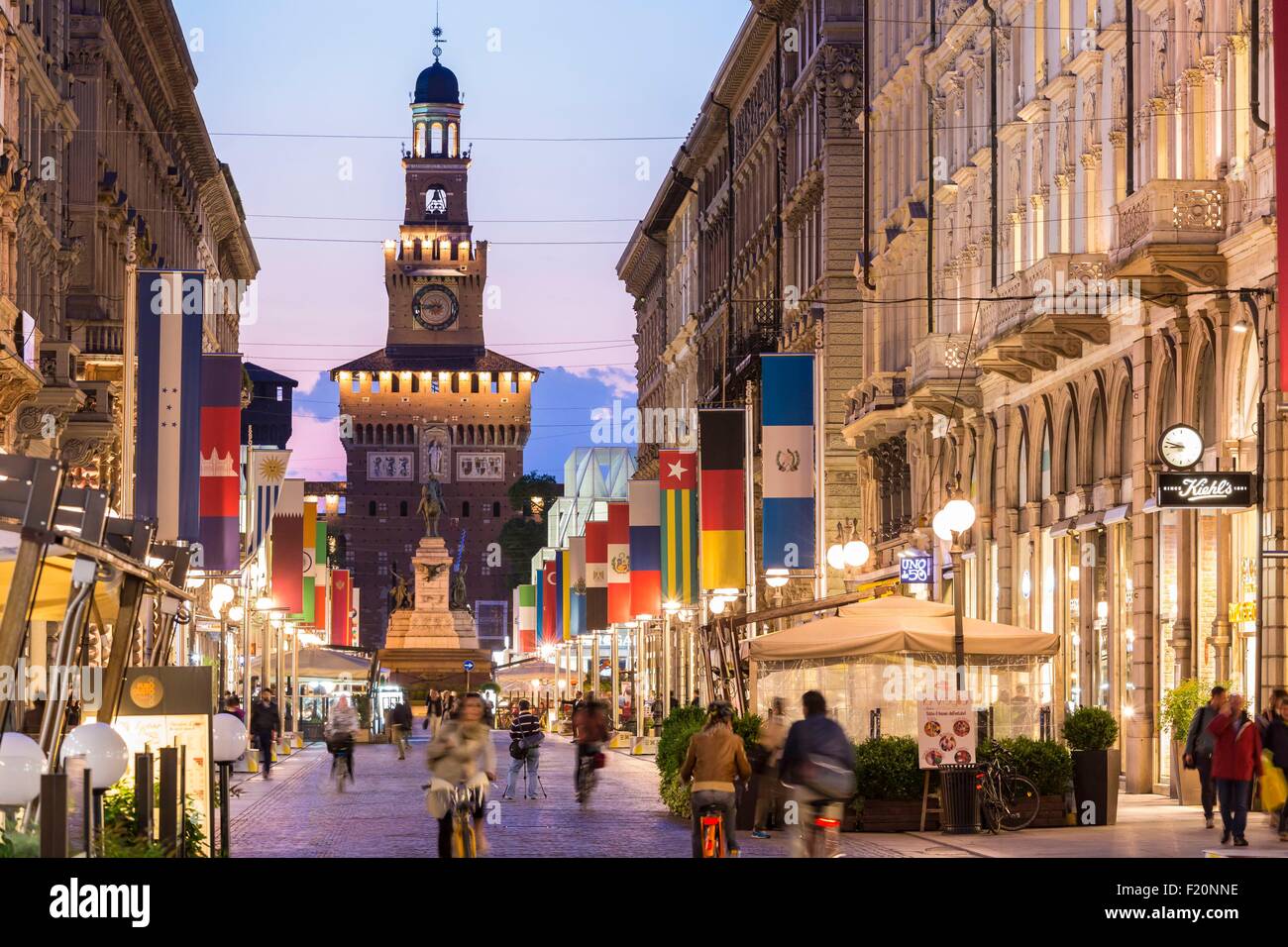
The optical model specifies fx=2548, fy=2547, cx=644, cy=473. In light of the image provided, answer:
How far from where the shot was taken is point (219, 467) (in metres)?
48.1

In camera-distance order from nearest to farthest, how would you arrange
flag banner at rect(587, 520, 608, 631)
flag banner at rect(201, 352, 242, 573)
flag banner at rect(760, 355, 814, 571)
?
flag banner at rect(201, 352, 242, 573) → flag banner at rect(760, 355, 814, 571) → flag banner at rect(587, 520, 608, 631)

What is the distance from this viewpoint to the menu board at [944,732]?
3162cm

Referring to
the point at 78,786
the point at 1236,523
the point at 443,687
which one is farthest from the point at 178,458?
the point at 443,687

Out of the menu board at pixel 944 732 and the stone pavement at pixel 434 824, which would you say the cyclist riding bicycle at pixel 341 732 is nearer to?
the stone pavement at pixel 434 824

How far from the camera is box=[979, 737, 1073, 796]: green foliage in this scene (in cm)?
3272

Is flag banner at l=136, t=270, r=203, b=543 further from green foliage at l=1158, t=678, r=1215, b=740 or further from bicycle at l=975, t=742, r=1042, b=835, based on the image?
bicycle at l=975, t=742, r=1042, b=835

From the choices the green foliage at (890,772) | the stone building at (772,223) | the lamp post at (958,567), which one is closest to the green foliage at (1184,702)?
the lamp post at (958,567)

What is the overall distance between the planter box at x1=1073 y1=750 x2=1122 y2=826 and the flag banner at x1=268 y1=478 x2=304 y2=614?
36.5m

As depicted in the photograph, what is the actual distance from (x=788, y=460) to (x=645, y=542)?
15373 mm

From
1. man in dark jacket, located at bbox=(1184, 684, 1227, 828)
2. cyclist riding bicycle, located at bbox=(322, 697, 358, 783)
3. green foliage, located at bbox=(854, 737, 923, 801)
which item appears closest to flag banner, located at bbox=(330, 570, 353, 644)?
cyclist riding bicycle, located at bbox=(322, 697, 358, 783)

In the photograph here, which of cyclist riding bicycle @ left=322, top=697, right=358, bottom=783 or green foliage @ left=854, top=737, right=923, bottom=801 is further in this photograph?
cyclist riding bicycle @ left=322, top=697, right=358, bottom=783

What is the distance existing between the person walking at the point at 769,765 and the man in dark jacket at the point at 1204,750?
16.3 feet
